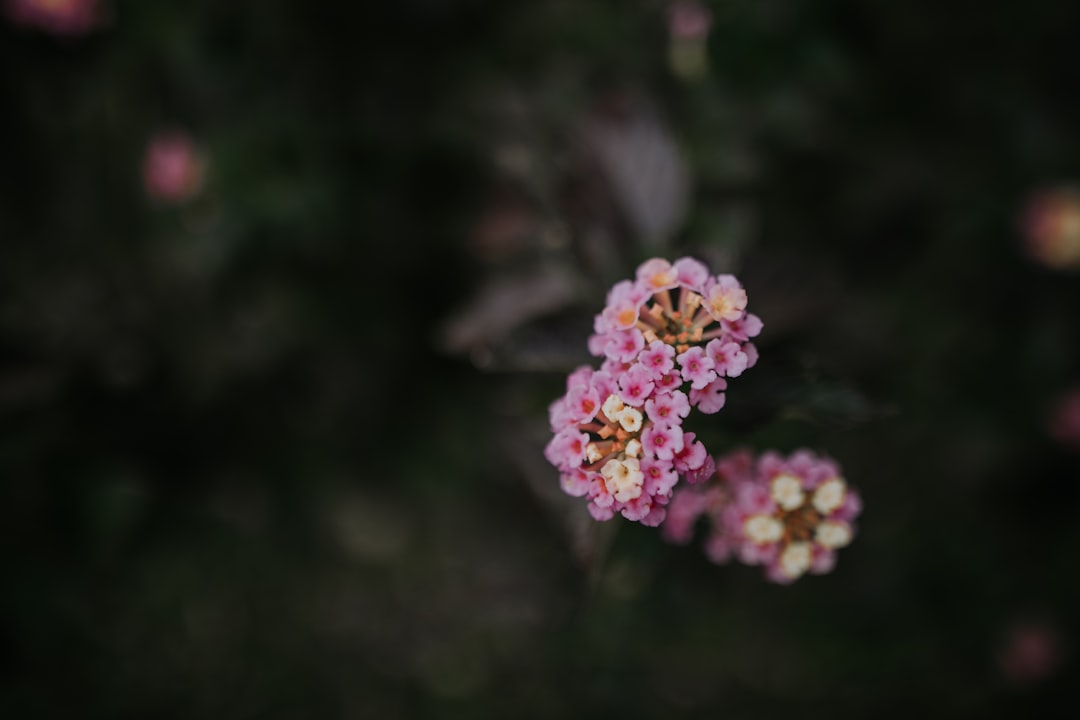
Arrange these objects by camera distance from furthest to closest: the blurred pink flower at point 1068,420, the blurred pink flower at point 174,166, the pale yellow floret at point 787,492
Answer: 1. the blurred pink flower at point 1068,420
2. the blurred pink flower at point 174,166
3. the pale yellow floret at point 787,492

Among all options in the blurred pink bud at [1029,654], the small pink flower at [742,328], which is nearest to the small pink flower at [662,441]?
the small pink flower at [742,328]

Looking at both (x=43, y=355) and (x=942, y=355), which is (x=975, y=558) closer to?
(x=942, y=355)

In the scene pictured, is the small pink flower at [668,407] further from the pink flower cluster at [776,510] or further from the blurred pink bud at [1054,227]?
the blurred pink bud at [1054,227]

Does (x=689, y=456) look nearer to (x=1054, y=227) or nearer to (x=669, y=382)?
(x=669, y=382)

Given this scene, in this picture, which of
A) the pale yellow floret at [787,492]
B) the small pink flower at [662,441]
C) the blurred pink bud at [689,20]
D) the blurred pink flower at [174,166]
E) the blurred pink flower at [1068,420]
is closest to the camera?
the small pink flower at [662,441]

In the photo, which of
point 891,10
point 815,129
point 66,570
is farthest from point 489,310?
point 66,570
